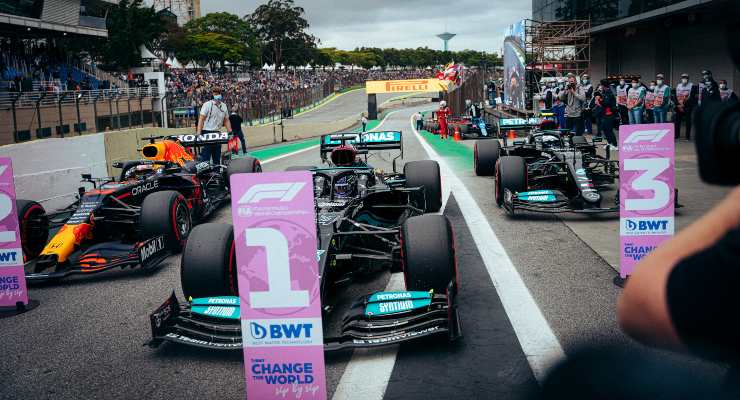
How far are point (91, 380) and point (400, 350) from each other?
2.02 metres

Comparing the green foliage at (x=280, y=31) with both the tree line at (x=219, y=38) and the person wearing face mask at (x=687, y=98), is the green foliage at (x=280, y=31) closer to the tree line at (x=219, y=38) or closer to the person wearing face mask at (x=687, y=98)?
the tree line at (x=219, y=38)

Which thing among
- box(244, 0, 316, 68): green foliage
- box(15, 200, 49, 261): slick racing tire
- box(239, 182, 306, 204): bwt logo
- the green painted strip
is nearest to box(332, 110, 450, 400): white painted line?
box(239, 182, 306, 204): bwt logo

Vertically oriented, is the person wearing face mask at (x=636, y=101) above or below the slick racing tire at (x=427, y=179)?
above

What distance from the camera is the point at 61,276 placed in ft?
22.3

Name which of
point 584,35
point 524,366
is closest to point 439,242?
point 524,366

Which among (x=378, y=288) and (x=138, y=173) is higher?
(x=138, y=173)

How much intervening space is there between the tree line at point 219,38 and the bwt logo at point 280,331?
147 ft

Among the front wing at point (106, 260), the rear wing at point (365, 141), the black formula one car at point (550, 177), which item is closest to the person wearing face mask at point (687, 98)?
the black formula one car at point (550, 177)

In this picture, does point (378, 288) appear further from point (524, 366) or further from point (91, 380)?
point (91, 380)

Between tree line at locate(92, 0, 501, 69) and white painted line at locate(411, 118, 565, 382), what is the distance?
40228mm

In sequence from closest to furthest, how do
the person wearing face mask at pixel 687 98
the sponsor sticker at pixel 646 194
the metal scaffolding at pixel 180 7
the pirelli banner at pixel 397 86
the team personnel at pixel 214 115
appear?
1. the sponsor sticker at pixel 646 194
2. the team personnel at pixel 214 115
3. the person wearing face mask at pixel 687 98
4. the pirelli banner at pixel 397 86
5. the metal scaffolding at pixel 180 7

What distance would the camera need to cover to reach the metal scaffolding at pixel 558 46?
3033 cm

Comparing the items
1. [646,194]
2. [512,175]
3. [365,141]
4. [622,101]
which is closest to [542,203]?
[512,175]

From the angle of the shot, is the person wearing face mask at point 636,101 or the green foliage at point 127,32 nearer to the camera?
the person wearing face mask at point 636,101
